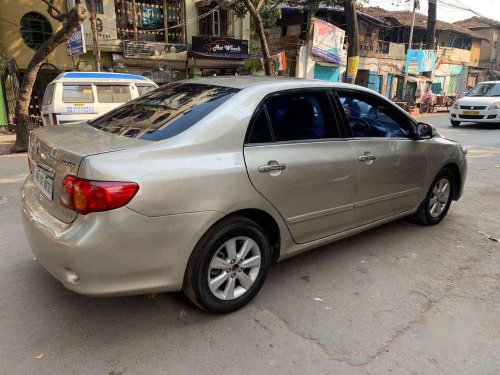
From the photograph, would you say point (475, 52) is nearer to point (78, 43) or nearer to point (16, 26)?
A: point (78, 43)

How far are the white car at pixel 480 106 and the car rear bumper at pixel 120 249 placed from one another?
15047mm

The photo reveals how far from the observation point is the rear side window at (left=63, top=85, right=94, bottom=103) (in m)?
10.0

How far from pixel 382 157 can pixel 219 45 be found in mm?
16082

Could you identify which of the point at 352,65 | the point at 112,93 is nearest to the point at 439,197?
the point at 112,93

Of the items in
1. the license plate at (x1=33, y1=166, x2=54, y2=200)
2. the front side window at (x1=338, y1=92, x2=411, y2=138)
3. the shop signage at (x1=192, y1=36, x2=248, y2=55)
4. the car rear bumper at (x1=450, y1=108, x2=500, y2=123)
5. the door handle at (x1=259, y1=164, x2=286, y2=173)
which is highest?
the shop signage at (x1=192, y1=36, x2=248, y2=55)

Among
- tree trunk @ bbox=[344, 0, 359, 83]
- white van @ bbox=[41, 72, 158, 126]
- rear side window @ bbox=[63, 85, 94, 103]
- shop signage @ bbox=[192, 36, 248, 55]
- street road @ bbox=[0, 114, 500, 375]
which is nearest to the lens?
street road @ bbox=[0, 114, 500, 375]

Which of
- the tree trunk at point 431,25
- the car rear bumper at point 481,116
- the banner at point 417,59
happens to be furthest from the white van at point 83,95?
the tree trunk at point 431,25

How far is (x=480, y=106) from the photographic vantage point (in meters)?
14.8

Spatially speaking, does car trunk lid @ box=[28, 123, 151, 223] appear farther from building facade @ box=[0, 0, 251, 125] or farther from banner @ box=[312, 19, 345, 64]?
banner @ box=[312, 19, 345, 64]

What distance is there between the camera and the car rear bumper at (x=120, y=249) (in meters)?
2.27

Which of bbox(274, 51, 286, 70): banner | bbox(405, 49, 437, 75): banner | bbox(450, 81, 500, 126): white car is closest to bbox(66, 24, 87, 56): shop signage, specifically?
bbox(274, 51, 286, 70): banner

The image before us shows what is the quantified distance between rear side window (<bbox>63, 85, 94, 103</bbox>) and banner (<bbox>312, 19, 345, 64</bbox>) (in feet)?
49.2

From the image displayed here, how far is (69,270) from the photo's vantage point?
92.5 inches

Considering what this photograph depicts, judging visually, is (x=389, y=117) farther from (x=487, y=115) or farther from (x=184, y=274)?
(x=487, y=115)
